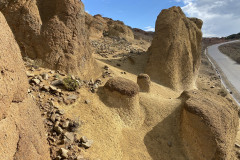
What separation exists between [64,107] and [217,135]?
13.5 ft

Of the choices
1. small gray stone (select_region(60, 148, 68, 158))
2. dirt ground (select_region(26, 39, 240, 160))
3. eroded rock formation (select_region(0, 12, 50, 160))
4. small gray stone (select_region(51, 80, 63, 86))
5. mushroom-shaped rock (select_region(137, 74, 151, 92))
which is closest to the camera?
eroded rock formation (select_region(0, 12, 50, 160))

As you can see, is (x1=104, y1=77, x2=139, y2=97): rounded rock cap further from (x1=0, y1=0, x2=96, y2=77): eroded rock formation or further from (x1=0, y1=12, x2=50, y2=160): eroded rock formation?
(x1=0, y1=12, x2=50, y2=160): eroded rock formation

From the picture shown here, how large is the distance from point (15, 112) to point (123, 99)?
3330 millimetres

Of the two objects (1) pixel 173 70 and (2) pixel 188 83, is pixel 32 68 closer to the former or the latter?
(1) pixel 173 70

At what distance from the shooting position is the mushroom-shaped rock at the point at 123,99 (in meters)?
5.60

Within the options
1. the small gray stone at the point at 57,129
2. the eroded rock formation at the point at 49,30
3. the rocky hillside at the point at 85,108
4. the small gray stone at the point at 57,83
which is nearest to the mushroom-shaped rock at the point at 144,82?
the rocky hillside at the point at 85,108

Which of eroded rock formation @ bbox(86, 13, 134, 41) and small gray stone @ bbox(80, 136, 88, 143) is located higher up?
eroded rock formation @ bbox(86, 13, 134, 41)

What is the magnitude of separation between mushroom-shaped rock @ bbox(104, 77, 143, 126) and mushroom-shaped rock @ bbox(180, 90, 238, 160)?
1498 mm

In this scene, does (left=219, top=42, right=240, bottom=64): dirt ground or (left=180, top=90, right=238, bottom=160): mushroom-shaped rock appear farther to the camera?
(left=219, top=42, right=240, bottom=64): dirt ground

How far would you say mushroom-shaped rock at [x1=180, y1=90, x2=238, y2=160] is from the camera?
16.4ft

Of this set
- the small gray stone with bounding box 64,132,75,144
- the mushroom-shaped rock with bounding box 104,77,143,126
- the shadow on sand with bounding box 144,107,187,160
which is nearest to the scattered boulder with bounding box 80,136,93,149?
the small gray stone with bounding box 64,132,75,144

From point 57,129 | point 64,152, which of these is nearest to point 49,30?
point 57,129

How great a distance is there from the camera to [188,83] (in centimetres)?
1105

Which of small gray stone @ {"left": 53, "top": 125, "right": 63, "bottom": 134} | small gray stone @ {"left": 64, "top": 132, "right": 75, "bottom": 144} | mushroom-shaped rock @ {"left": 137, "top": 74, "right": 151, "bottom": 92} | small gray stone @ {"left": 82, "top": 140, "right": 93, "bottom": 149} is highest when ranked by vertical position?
mushroom-shaped rock @ {"left": 137, "top": 74, "right": 151, "bottom": 92}
